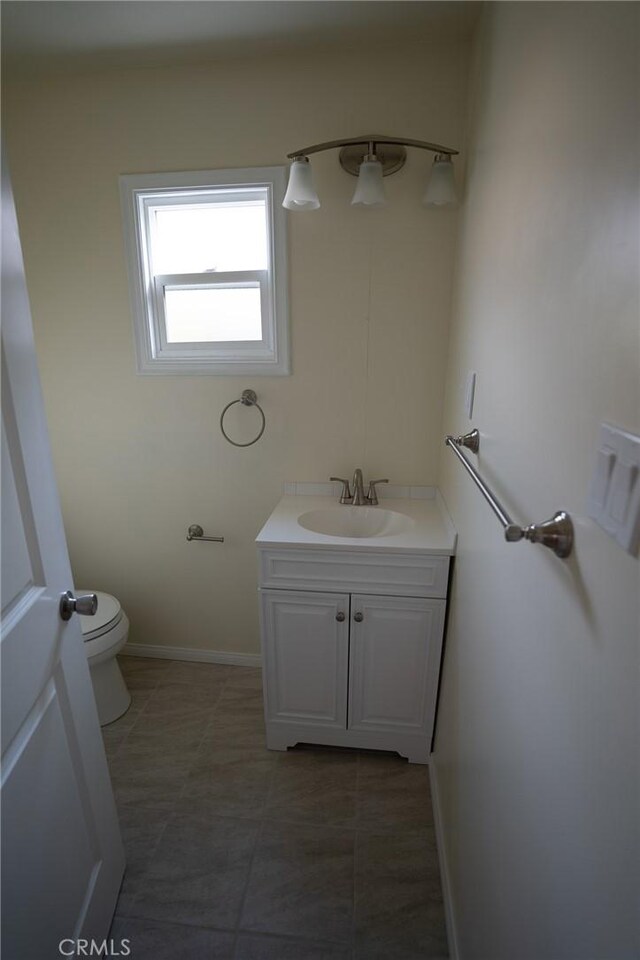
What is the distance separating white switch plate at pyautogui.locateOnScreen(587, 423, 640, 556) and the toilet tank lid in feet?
5.70

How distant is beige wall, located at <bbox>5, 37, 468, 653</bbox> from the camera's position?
5.25 feet

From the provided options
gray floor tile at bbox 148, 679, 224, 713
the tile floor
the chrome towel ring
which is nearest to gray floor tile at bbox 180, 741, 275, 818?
the tile floor

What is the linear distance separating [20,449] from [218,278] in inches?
49.2

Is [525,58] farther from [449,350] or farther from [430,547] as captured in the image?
[430,547]

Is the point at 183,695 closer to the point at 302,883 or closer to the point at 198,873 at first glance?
the point at 198,873

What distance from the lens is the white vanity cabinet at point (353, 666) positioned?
61.0 inches

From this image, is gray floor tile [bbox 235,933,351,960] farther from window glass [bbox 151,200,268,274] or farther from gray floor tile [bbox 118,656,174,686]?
window glass [bbox 151,200,268,274]

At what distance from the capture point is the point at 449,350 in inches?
68.2

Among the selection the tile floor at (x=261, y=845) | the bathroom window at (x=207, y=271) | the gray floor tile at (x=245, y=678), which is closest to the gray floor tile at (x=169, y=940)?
the tile floor at (x=261, y=845)

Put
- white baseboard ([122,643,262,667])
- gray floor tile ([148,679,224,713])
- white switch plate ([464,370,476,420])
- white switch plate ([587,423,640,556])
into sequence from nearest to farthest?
white switch plate ([587,423,640,556]), white switch plate ([464,370,476,420]), gray floor tile ([148,679,224,713]), white baseboard ([122,643,262,667])

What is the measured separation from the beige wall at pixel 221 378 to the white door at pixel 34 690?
104cm

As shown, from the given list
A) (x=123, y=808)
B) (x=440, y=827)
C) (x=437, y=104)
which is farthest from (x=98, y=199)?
(x=440, y=827)

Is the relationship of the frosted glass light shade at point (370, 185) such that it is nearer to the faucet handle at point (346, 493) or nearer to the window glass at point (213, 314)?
the window glass at point (213, 314)

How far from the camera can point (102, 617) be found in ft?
5.99
